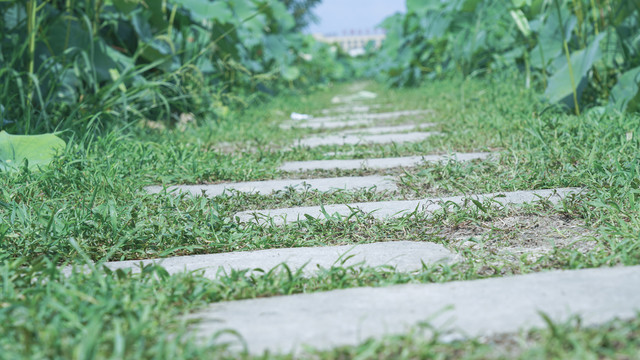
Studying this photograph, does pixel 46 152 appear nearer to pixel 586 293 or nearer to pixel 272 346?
pixel 272 346

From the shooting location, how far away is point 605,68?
3064mm

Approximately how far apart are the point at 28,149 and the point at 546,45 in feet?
10.5

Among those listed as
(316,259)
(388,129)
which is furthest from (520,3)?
(316,259)

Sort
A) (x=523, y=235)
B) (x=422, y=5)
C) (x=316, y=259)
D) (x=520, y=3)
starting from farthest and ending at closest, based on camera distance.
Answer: (x=422, y=5), (x=520, y=3), (x=523, y=235), (x=316, y=259)

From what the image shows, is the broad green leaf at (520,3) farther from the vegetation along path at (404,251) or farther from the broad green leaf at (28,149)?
the broad green leaf at (28,149)

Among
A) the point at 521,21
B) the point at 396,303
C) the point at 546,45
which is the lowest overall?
the point at 396,303

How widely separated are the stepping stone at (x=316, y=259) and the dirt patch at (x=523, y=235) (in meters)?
0.11

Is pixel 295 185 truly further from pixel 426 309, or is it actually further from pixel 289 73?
pixel 289 73

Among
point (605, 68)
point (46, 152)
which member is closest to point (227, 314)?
point (46, 152)

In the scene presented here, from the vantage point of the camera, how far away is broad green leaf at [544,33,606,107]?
2766mm

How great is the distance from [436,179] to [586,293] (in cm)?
100

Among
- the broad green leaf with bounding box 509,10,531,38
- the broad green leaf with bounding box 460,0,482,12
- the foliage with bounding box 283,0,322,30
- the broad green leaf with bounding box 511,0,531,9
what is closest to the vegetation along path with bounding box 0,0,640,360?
the broad green leaf with bounding box 511,0,531,9

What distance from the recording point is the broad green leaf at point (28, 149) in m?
1.90

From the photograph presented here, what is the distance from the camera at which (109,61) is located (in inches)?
119
